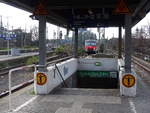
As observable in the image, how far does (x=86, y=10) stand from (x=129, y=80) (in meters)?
5.70

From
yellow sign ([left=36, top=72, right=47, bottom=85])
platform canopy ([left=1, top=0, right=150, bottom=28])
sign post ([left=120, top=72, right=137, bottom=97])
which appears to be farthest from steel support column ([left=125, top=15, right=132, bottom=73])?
yellow sign ([left=36, top=72, right=47, bottom=85])

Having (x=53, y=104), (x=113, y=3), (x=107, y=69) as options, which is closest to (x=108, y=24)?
(x=107, y=69)

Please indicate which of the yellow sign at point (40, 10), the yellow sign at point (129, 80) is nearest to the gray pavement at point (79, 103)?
the yellow sign at point (129, 80)

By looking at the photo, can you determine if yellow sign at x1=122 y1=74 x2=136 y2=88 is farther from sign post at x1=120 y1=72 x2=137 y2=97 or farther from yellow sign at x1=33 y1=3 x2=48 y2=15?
yellow sign at x1=33 y1=3 x2=48 y2=15

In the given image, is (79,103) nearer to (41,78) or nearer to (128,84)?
(41,78)

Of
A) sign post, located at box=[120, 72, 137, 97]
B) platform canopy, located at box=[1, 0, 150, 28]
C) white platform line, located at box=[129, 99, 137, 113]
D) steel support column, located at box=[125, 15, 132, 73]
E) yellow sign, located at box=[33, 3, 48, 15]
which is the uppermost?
platform canopy, located at box=[1, 0, 150, 28]

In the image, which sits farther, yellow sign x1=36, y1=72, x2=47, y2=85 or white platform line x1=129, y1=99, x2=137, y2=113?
yellow sign x1=36, y1=72, x2=47, y2=85

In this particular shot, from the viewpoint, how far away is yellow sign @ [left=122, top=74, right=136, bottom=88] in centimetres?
1010

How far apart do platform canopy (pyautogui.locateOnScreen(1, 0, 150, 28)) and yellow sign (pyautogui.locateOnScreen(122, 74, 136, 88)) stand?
2437 millimetres

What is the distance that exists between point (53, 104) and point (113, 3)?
5.33 metres

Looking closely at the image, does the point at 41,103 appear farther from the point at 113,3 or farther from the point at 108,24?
the point at 108,24

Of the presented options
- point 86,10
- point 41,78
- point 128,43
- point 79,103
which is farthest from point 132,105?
point 86,10

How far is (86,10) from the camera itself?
47.8 feet

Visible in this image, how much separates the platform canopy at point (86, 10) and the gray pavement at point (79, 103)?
327cm
